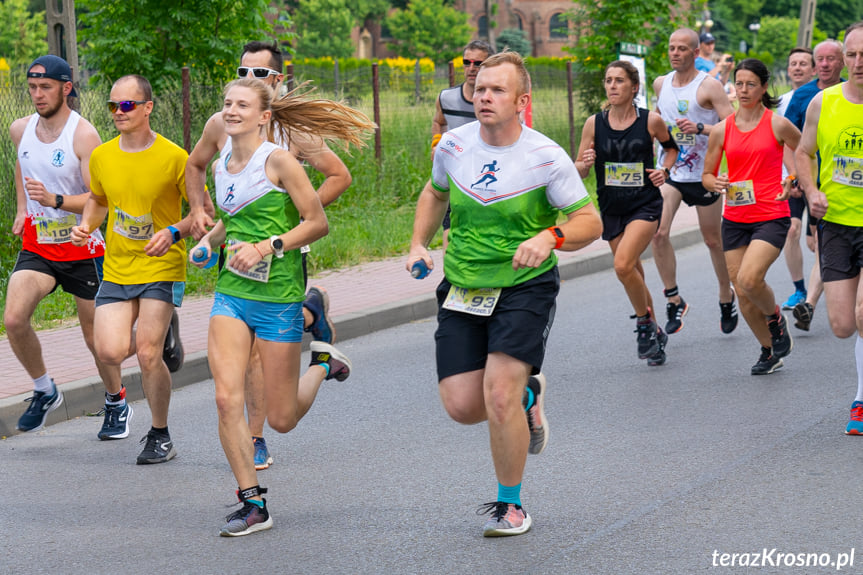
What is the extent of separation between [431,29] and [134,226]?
7216 cm

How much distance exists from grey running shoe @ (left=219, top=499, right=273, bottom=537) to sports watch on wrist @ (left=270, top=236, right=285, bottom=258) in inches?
41.2

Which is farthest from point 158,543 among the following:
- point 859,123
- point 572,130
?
point 572,130

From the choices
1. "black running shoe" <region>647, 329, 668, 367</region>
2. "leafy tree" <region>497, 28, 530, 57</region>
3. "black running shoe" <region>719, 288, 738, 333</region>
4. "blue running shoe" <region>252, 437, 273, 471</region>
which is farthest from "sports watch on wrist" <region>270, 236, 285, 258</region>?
"leafy tree" <region>497, 28, 530, 57</region>

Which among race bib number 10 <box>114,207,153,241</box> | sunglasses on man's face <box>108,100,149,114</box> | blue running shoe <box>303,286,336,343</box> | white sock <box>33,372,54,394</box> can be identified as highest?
sunglasses on man's face <box>108,100,149,114</box>

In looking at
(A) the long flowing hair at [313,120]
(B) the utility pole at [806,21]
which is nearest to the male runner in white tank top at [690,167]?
(A) the long flowing hair at [313,120]

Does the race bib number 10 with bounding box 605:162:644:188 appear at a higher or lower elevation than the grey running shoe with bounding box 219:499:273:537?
higher

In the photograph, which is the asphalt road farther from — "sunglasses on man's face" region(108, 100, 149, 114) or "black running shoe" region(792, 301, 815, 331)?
"sunglasses on man's face" region(108, 100, 149, 114)

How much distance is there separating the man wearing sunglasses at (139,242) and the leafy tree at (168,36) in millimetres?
8220

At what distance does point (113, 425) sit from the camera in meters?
6.98

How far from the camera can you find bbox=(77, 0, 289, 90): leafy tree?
14.3 meters

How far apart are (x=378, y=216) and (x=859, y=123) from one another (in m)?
9.74

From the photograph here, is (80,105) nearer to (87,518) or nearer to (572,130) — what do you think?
(87,518)

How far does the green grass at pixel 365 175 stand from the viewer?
40.2 ft

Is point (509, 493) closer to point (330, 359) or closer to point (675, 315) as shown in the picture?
point (330, 359)
